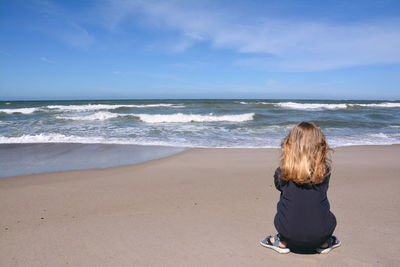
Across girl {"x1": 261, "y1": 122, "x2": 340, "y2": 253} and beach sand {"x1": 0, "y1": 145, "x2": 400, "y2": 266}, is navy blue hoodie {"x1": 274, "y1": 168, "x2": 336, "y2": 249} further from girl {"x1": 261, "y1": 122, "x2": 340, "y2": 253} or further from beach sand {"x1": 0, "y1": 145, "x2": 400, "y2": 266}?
beach sand {"x1": 0, "y1": 145, "x2": 400, "y2": 266}

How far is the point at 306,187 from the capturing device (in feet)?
6.99

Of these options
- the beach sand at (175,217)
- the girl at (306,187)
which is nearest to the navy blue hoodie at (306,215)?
the girl at (306,187)

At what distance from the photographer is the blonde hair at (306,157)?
6.86ft

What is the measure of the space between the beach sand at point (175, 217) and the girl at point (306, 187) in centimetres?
29

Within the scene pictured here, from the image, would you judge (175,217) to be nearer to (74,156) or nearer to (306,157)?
(306,157)

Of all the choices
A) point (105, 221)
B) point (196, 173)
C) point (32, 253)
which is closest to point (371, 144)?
point (196, 173)

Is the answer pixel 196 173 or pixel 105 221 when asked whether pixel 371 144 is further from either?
pixel 105 221

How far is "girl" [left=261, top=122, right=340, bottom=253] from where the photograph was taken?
211 centimetres

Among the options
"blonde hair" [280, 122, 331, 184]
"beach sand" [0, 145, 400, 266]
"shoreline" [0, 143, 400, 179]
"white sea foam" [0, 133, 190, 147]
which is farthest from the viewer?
"white sea foam" [0, 133, 190, 147]

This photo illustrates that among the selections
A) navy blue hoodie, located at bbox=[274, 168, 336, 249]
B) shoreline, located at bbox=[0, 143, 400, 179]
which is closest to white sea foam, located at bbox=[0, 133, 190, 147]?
shoreline, located at bbox=[0, 143, 400, 179]

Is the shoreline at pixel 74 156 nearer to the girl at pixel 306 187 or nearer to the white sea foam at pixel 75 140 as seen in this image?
the white sea foam at pixel 75 140

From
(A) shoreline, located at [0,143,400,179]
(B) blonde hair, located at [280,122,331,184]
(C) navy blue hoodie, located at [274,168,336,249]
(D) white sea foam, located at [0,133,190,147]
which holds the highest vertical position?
(B) blonde hair, located at [280,122,331,184]

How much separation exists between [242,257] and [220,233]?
45 centimetres

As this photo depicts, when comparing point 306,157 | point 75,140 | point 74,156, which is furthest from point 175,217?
point 75,140
